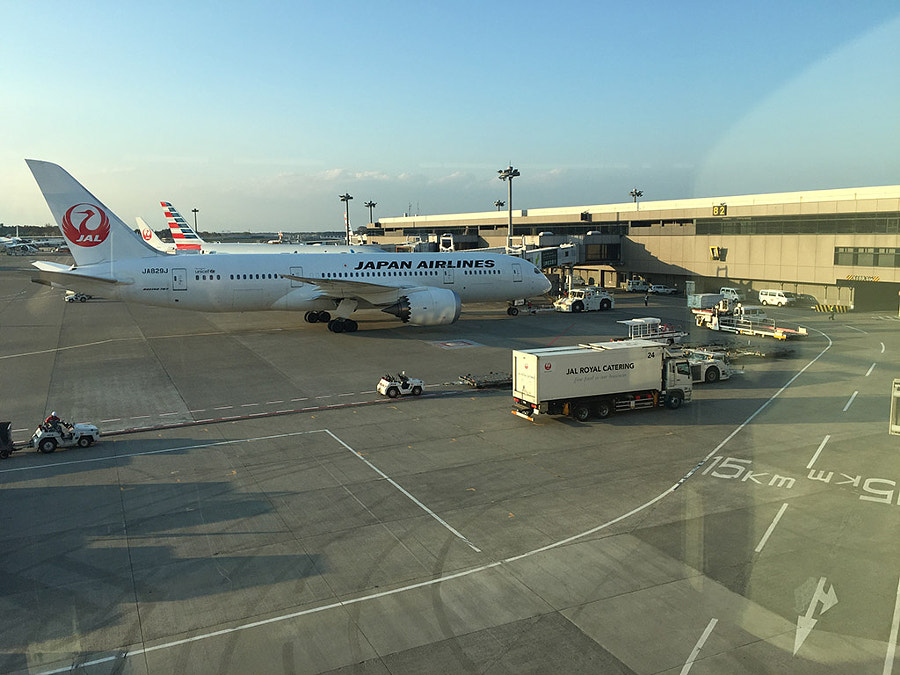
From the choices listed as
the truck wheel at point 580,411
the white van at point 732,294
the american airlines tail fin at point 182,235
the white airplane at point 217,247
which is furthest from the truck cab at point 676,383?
the american airlines tail fin at point 182,235

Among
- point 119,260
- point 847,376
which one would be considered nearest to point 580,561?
point 847,376

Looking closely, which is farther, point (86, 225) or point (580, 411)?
point (86, 225)

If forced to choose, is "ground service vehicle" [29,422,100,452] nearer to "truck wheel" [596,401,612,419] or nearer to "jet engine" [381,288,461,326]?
"truck wheel" [596,401,612,419]

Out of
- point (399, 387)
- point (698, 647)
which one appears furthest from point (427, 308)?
point (698, 647)

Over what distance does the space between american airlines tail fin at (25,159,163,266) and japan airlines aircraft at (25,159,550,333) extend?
53mm

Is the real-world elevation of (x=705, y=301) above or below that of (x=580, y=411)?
above

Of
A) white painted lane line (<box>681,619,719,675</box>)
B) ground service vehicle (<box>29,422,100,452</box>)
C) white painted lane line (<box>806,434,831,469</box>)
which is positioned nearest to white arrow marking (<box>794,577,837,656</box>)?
white painted lane line (<box>681,619,719,675</box>)

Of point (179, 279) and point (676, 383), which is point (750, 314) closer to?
point (676, 383)

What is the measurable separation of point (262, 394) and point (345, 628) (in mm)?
18380

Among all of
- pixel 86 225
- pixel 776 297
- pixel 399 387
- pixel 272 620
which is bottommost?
pixel 272 620

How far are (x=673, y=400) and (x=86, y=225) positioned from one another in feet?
116

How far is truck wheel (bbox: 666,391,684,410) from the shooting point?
25.5 m

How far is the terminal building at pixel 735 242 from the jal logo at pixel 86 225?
33.8 meters

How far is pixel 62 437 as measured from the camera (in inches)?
826
